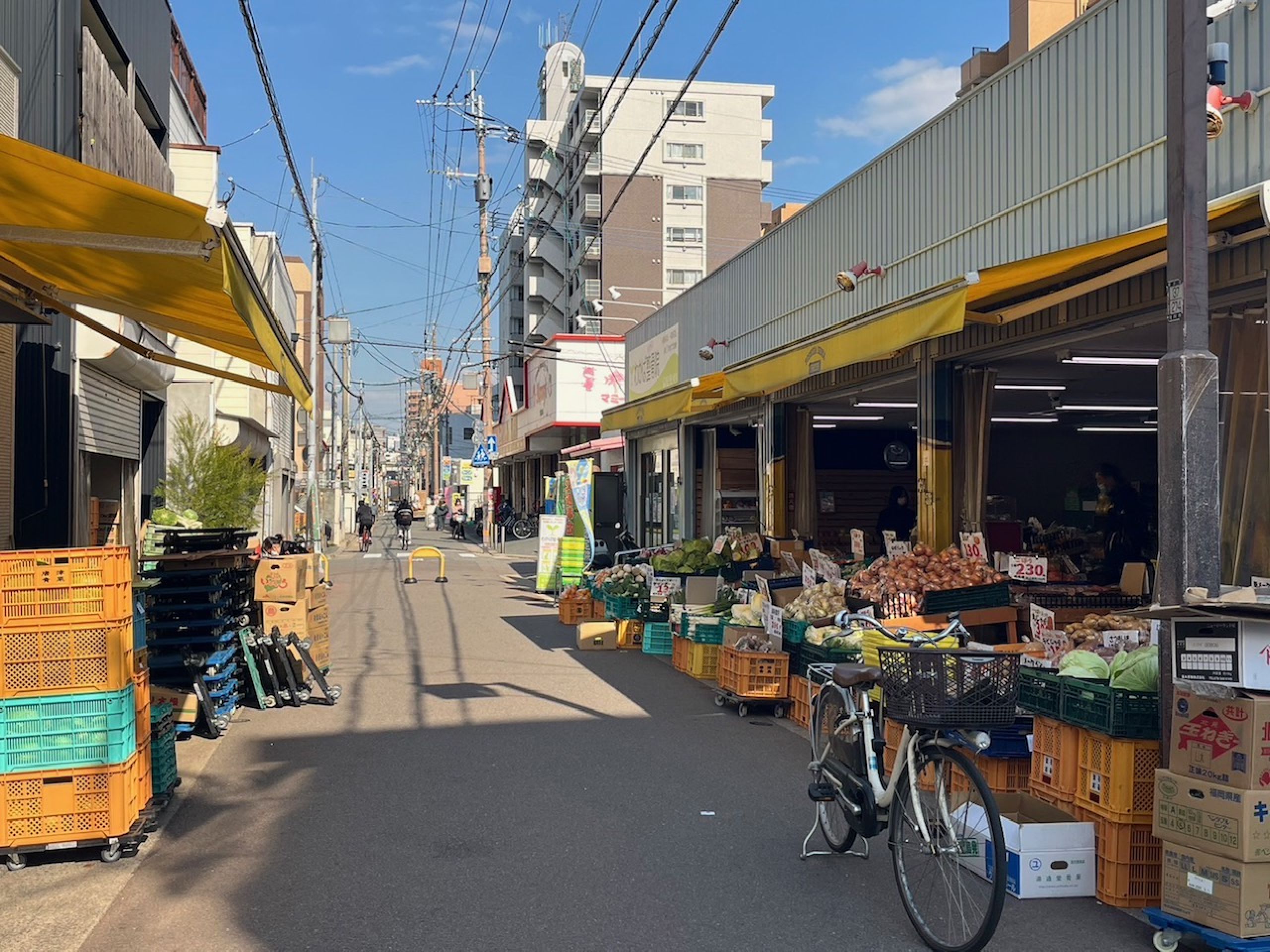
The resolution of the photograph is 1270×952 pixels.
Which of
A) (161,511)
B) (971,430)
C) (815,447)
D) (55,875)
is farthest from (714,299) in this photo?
(55,875)

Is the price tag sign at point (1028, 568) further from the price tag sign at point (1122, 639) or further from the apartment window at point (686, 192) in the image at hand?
the apartment window at point (686, 192)

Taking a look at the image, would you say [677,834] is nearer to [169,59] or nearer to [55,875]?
[55,875]

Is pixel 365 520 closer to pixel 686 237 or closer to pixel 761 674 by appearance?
pixel 686 237

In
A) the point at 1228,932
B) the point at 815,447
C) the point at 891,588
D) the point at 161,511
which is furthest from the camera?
the point at 815,447

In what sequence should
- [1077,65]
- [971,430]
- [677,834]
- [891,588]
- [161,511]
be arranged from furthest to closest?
[161,511] < [971,430] < [891,588] < [1077,65] < [677,834]

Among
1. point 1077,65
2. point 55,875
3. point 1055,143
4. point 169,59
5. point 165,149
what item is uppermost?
point 169,59

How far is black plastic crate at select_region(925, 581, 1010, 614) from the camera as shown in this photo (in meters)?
8.96

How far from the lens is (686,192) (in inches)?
2334

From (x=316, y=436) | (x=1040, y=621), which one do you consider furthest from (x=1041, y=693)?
(x=316, y=436)

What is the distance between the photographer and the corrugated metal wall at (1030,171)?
23.5ft

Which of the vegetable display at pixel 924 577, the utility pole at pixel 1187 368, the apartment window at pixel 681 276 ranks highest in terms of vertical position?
the apartment window at pixel 681 276

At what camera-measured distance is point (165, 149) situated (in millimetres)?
18203

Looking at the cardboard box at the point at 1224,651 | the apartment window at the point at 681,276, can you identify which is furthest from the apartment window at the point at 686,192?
the cardboard box at the point at 1224,651

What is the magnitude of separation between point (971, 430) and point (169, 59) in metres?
14.9
